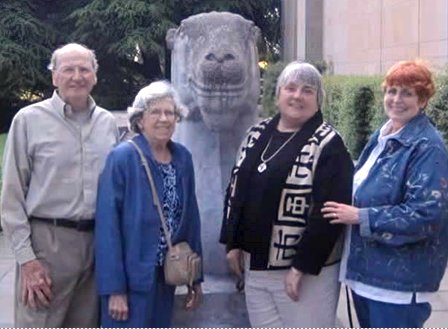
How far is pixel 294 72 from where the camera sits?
4.12 meters

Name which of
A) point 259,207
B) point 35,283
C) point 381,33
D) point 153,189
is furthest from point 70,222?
point 381,33

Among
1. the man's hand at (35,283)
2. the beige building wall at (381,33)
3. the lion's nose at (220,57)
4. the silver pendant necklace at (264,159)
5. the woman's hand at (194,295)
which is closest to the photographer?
the silver pendant necklace at (264,159)

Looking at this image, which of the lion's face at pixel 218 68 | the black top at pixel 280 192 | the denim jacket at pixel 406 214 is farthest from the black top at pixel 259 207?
the lion's face at pixel 218 68

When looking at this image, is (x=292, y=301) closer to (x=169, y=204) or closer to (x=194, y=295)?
(x=194, y=295)

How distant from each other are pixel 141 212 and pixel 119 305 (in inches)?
17.1

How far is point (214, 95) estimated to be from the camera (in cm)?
498

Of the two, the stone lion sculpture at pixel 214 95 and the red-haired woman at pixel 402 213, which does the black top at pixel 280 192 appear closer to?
the red-haired woman at pixel 402 213

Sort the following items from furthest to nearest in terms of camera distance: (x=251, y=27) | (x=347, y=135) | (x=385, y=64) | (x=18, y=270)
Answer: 1. (x=385, y=64)
2. (x=347, y=135)
3. (x=251, y=27)
4. (x=18, y=270)

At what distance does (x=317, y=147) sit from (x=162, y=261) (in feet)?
2.84

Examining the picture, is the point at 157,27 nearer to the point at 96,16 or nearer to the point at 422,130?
the point at 96,16

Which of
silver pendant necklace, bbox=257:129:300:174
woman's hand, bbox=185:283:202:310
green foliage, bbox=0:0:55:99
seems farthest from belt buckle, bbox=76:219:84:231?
green foliage, bbox=0:0:55:99

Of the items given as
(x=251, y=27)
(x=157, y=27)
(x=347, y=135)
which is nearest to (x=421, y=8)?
(x=347, y=135)

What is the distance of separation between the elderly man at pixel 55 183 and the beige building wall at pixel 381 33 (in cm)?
1039

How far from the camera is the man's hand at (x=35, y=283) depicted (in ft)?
13.7
